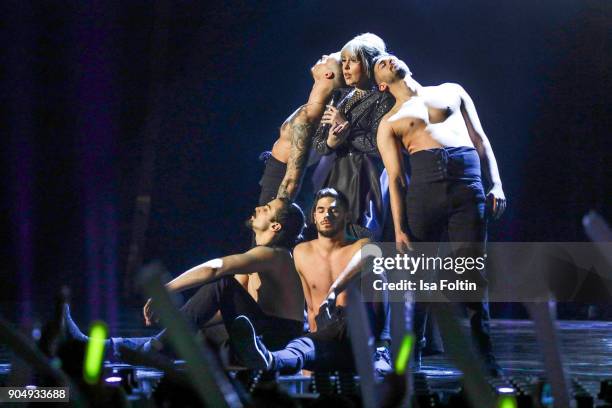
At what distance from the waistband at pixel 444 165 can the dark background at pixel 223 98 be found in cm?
44

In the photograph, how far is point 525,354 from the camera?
24.4 ft

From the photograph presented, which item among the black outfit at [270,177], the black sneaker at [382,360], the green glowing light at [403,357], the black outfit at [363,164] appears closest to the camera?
the green glowing light at [403,357]

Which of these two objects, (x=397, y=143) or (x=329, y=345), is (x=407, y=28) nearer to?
(x=397, y=143)

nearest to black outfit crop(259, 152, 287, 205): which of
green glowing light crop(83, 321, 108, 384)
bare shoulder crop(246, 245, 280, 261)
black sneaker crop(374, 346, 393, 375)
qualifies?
bare shoulder crop(246, 245, 280, 261)

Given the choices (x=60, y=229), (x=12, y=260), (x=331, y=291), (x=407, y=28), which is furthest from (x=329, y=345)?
(x=12, y=260)

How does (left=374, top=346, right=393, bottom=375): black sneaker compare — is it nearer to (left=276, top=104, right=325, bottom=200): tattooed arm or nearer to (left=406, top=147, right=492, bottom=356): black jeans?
(left=406, top=147, right=492, bottom=356): black jeans

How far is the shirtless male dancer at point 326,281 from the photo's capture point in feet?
21.4

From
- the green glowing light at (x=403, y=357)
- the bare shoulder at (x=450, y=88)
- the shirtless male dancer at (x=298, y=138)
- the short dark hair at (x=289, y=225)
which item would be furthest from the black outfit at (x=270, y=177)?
the green glowing light at (x=403, y=357)

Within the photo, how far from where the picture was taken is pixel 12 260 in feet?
33.4

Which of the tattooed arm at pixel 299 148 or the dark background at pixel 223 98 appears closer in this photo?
the tattooed arm at pixel 299 148

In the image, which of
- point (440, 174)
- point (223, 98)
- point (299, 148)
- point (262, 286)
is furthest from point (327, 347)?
point (223, 98)

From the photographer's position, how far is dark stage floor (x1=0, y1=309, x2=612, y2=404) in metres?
6.02

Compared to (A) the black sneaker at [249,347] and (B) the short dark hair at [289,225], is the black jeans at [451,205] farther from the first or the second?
(A) the black sneaker at [249,347]

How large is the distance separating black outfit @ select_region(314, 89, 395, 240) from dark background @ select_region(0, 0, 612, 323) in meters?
0.41
